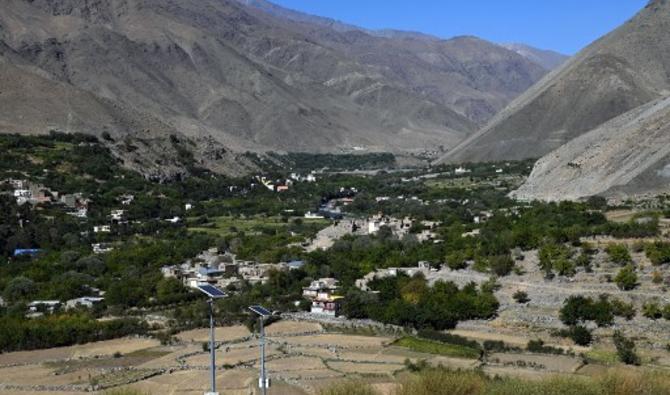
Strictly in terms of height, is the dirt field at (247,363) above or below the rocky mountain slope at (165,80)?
below

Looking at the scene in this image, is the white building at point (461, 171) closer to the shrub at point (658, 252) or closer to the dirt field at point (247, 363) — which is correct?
the shrub at point (658, 252)

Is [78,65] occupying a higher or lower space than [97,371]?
higher

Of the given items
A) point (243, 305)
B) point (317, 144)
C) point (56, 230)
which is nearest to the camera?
point (243, 305)

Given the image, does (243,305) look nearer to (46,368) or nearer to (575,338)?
(46,368)

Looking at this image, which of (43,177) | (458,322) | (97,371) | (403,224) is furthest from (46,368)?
(43,177)

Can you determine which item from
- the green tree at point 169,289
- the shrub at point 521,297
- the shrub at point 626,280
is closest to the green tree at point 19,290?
the green tree at point 169,289

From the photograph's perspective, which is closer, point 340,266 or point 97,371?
point 97,371

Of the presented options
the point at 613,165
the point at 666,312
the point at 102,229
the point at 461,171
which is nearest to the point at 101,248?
the point at 102,229
